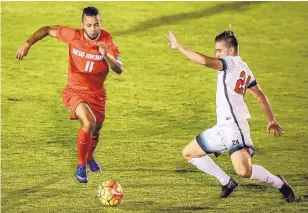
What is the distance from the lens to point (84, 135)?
10.6m

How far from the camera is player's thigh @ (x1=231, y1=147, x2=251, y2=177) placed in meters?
9.49

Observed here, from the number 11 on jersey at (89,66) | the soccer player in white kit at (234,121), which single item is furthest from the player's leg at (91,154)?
the soccer player in white kit at (234,121)

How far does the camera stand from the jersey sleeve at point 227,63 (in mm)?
9469

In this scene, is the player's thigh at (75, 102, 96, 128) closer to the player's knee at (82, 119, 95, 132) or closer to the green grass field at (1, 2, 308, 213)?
the player's knee at (82, 119, 95, 132)

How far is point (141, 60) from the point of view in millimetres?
17562

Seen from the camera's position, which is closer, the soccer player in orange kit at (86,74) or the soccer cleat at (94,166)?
the soccer player in orange kit at (86,74)

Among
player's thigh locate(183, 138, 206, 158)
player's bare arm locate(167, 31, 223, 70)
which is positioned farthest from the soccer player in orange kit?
player's bare arm locate(167, 31, 223, 70)

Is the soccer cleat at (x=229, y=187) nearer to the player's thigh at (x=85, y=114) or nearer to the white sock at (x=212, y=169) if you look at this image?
the white sock at (x=212, y=169)

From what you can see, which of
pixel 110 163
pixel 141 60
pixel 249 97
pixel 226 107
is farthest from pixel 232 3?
pixel 226 107

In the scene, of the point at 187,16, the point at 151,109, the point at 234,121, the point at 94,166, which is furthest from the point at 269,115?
the point at 187,16

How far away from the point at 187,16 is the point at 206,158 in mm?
10709

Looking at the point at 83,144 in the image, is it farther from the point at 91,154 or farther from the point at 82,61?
the point at 82,61

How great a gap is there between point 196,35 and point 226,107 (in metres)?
9.65

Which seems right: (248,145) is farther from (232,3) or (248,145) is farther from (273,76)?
(232,3)
